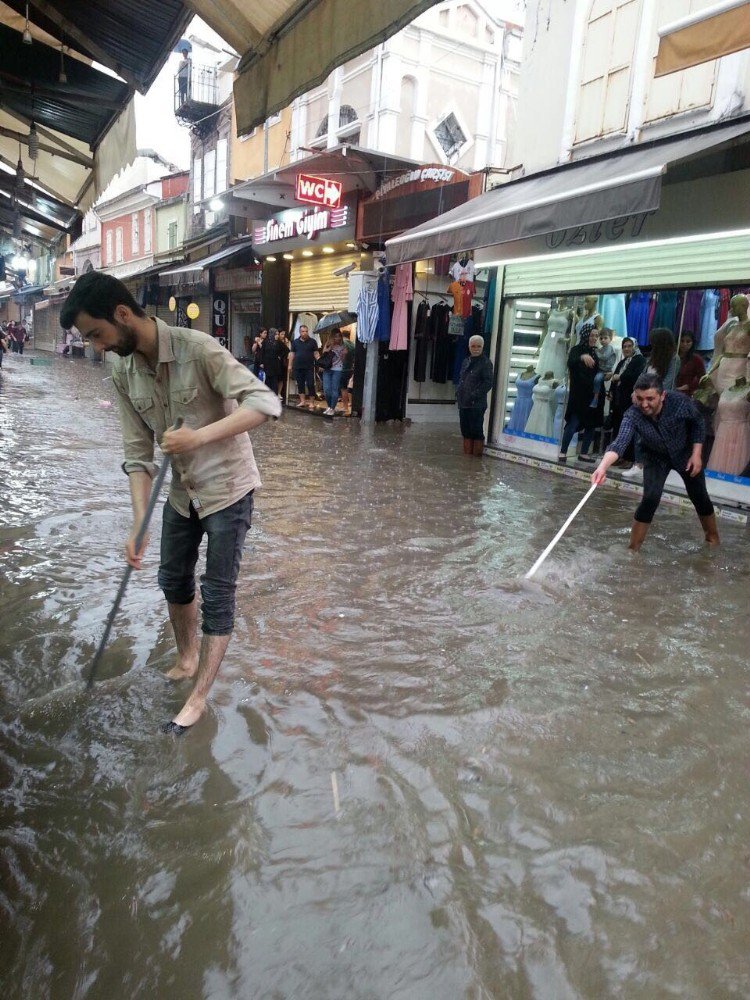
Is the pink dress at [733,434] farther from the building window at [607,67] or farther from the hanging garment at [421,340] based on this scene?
the hanging garment at [421,340]

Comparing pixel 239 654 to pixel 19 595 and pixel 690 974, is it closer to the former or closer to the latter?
pixel 19 595

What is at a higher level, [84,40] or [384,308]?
[84,40]

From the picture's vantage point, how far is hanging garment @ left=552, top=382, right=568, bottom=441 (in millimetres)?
10159

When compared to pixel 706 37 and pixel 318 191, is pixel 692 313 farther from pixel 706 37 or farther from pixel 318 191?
pixel 318 191

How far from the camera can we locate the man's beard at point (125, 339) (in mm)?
2600

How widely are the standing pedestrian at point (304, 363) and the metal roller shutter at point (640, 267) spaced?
6305 millimetres

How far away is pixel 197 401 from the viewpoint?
2799 millimetres

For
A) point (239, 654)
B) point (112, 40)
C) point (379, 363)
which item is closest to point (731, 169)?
point (112, 40)

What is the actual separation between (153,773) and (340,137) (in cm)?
2016

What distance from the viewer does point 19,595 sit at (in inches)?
172

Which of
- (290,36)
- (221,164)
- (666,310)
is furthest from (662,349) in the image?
(221,164)

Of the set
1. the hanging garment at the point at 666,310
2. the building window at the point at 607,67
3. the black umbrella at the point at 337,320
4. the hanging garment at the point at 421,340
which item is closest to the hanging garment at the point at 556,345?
the hanging garment at the point at 666,310

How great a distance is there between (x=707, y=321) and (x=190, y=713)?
7.74 meters

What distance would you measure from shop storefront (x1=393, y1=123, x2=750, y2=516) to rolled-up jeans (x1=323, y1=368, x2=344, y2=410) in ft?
16.7
